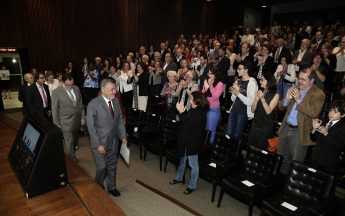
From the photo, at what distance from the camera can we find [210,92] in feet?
15.4

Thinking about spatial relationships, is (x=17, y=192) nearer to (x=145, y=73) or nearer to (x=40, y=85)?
(x=40, y=85)

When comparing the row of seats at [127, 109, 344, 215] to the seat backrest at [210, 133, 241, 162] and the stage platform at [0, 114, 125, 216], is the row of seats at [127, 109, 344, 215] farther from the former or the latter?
the stage platform at [0, 114, 125, 216]

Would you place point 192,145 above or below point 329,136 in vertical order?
below

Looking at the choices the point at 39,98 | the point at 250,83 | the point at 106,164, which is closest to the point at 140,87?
the point at 39,98

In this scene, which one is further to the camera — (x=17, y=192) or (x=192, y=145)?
(x=192, y=145)

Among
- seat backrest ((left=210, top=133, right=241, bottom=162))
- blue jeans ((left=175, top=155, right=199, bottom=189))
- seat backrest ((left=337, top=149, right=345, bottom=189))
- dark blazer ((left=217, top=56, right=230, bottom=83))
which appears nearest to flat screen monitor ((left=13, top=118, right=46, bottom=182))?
blue jeans ((left=175, top=155, right=199, bottom=189))

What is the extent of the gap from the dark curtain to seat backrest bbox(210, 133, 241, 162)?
9348mm

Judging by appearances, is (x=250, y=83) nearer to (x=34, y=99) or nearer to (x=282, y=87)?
(x=282, y=87)

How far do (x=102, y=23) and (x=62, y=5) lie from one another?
1929mm

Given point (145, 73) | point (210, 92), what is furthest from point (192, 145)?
point (145, 73)

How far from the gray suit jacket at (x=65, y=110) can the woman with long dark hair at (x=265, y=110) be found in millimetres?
3062

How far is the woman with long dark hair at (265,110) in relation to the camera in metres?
3.78

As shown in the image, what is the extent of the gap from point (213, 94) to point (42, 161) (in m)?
3.55

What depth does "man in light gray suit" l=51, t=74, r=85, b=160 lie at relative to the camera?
4293 mm
